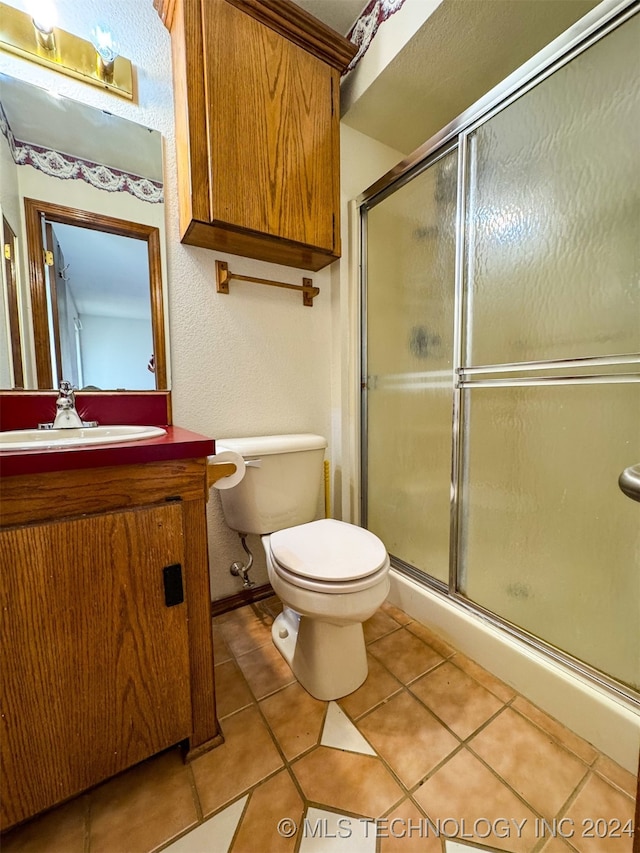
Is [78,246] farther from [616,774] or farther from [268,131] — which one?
[616,774]

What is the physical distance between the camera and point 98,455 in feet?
2.08

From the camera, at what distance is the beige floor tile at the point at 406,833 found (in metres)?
0.69

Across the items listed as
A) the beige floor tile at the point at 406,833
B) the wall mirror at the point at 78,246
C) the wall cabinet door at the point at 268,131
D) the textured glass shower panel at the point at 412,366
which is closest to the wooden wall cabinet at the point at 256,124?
the wall cabinet door at the point at 268,131

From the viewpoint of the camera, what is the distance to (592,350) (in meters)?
0.94

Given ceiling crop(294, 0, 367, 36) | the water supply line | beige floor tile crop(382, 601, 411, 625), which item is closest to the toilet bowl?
the water supply line

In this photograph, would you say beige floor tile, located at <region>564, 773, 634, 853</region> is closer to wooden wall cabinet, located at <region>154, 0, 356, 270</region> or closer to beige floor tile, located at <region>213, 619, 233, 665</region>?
beige floor tile, located at <region>213, 619, 233, 665</region>

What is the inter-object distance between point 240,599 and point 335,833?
33.9 inches

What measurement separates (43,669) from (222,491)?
2.55ft

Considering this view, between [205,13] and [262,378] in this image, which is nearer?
[205,13]

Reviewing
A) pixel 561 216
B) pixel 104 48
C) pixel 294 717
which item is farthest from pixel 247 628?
pixel 104 48

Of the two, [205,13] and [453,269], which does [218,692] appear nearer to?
[453,269]

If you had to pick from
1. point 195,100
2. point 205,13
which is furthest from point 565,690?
point 205,13

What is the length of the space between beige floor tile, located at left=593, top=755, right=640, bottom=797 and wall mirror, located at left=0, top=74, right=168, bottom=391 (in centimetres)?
163

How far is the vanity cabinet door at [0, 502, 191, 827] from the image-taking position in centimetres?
62
